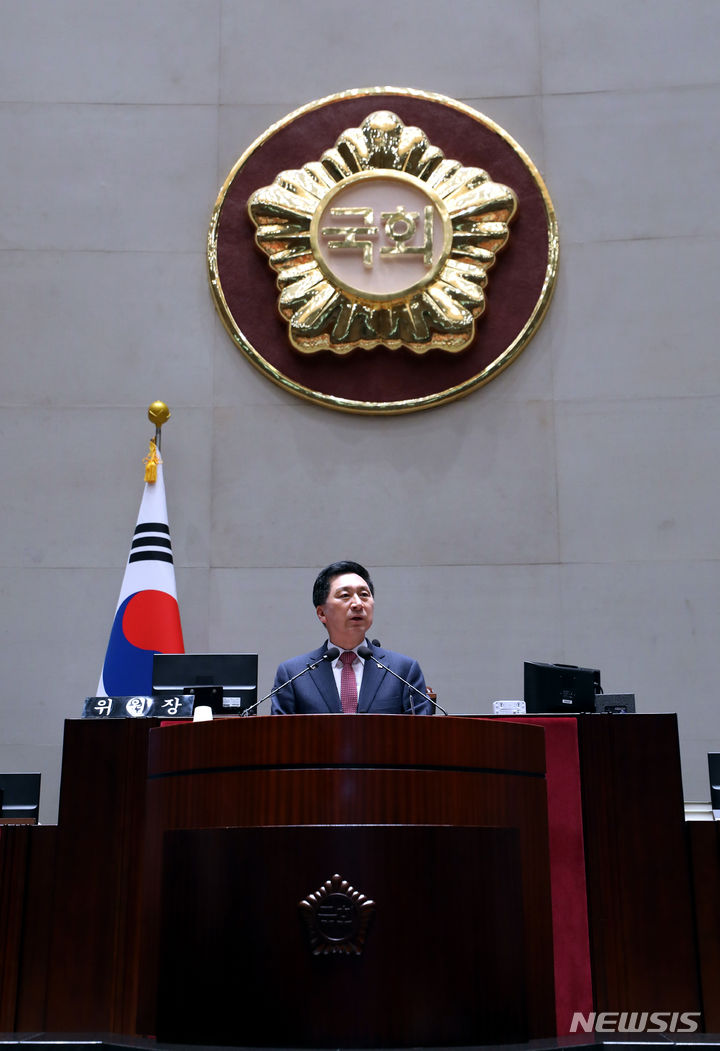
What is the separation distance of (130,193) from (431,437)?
1932 millimetres

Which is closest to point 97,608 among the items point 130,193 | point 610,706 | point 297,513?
point 297,513

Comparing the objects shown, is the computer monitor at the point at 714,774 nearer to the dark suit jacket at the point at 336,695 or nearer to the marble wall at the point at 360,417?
the dark suit jacket at the point at 336,695

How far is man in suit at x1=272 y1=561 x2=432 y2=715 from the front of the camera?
3137mm

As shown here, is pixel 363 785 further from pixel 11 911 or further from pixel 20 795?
pixel 20 795

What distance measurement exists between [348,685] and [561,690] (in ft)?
2.01

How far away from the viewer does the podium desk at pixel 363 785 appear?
2193 mm

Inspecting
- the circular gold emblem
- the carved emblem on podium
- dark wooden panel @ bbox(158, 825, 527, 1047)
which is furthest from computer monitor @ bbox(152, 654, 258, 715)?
the circular gold emblem

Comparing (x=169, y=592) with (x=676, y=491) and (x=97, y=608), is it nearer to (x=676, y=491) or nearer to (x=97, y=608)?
(x=97, y=608)

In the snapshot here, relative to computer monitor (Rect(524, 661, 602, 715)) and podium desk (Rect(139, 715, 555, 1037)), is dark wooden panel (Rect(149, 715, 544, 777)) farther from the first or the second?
computer monitor (Rect(524, 661, 602, 715))

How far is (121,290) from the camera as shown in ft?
17.8

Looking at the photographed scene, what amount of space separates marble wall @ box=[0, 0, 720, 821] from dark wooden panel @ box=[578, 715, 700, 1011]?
2238 millimetres

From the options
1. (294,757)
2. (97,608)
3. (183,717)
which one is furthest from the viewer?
(97,608)

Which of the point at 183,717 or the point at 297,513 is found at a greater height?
the point at 297,513

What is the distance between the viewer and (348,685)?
3.26 metres
